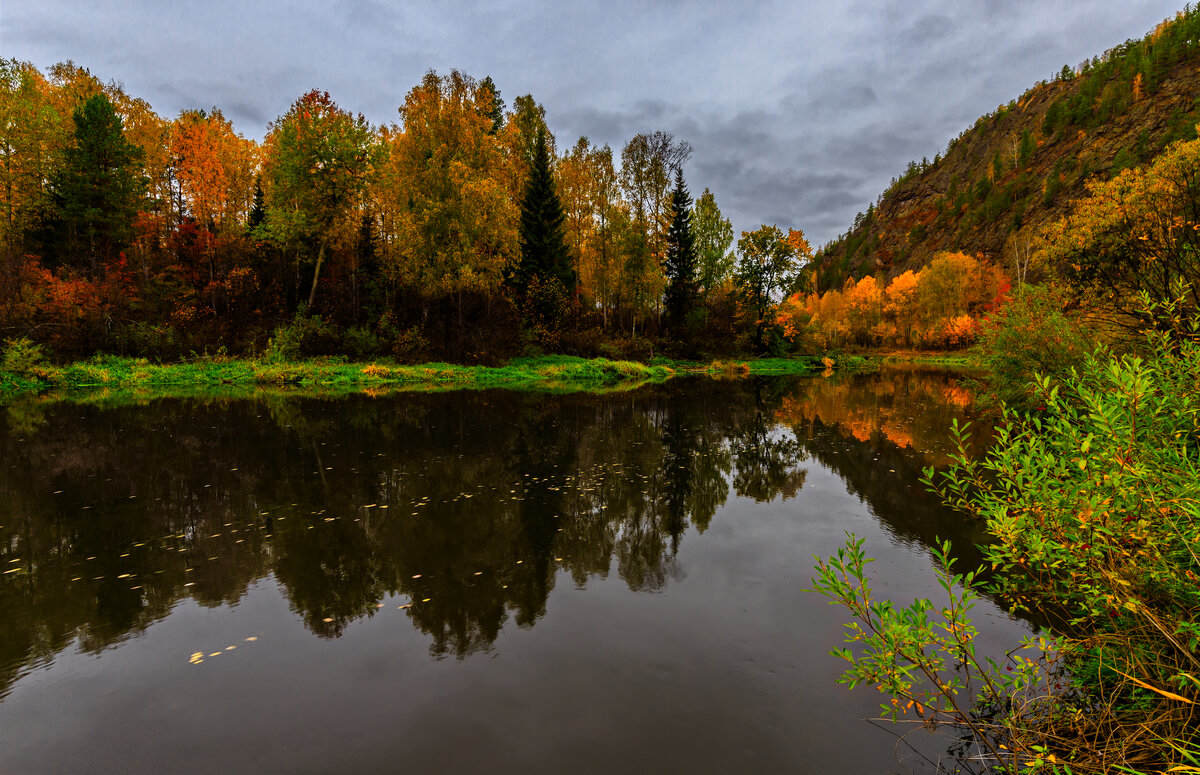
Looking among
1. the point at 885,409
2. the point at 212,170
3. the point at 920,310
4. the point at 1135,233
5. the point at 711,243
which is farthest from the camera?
the point at 920,310

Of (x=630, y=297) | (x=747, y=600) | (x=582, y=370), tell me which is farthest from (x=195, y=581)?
(x=630, y=297)

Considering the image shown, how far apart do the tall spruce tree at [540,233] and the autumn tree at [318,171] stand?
11.0 meters

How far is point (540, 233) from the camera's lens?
127ft

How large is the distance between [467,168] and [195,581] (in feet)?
101

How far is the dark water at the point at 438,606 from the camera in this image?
12.8 ft

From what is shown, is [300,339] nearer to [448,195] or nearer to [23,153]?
[448,195]

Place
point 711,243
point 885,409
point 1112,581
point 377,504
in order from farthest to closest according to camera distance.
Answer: point 711,243 → point 885,409 → point 377,504 → point 1112,581

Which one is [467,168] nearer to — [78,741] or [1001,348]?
[1001,348]

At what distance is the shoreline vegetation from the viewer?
25.4 metres

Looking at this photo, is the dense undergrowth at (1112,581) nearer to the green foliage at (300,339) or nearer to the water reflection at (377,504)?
the water reflection at (377,504)

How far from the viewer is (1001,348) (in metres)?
14.4

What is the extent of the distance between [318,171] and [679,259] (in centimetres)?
2734

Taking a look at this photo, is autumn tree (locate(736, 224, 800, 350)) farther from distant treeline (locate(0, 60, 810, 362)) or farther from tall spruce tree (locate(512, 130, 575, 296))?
tall spruce tree (locate(512, 130, 575, 296))

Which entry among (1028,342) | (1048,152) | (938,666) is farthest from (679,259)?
(1048,152)
